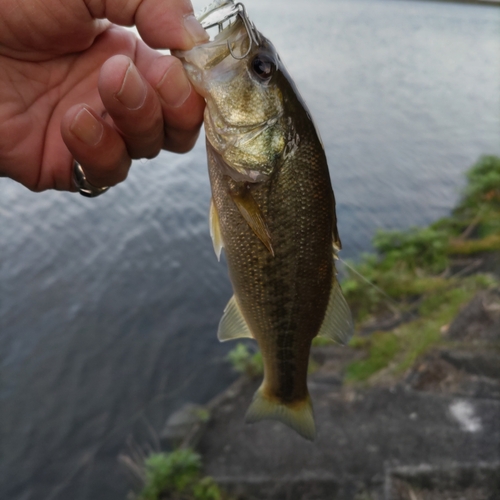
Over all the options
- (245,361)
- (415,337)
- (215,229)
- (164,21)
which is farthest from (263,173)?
(245,361)

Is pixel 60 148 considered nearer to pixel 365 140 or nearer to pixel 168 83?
pixel 168 83

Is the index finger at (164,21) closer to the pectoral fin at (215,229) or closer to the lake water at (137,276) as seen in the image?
the pectoral fin at (215,229)

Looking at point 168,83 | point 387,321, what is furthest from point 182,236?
point 168,83

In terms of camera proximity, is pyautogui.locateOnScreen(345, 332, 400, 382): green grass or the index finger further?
pyautogui.locateOnScreen(345, 332, 400, 382): green grass

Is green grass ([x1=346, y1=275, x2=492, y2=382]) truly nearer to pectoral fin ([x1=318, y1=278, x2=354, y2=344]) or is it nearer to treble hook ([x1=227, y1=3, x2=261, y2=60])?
pectoral fin ([x1=318, y1=278, x2=354, y2=344])

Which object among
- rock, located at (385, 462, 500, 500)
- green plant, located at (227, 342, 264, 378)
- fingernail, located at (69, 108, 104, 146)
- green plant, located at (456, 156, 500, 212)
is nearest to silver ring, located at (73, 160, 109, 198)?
fingernail, located at (69, 108, 104, 146)
